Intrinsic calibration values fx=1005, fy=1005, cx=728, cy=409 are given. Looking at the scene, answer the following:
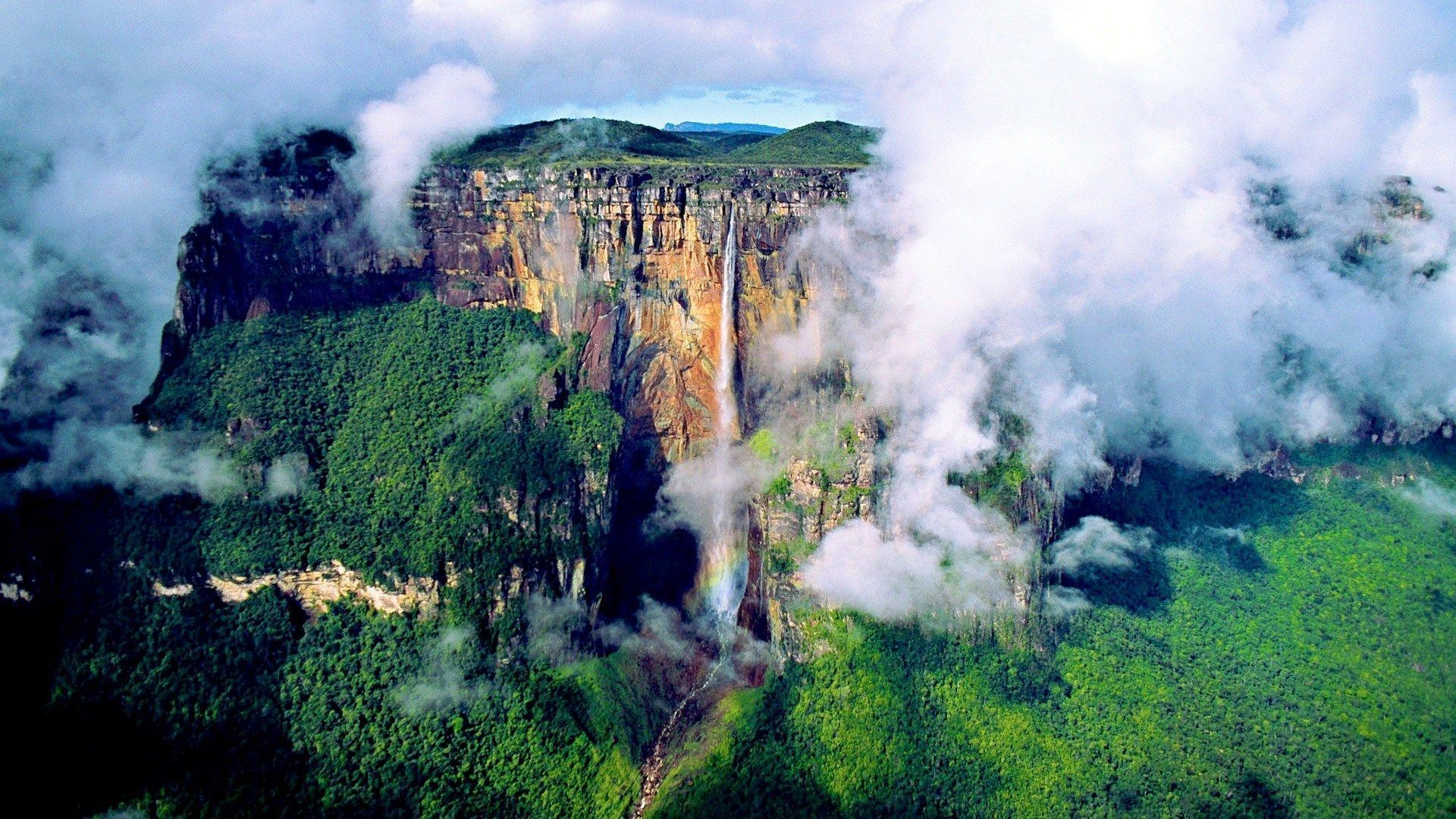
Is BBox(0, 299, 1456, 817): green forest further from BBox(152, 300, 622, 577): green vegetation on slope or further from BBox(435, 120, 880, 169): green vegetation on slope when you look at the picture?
BBox(435, 120, 880, 169): green vegetation on slope

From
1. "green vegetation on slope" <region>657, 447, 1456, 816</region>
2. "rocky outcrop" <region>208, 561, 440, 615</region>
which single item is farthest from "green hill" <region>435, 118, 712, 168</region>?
"green vegetation on slope" <region>657, 447, 1456, 816</region>

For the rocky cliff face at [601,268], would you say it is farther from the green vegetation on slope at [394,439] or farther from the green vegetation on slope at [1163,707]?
the green vegetation on slope at [1163,707]

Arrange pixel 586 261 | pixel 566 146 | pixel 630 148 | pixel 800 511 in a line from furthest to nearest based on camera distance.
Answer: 1. pixel 630 148
2. pixel 566 146
3. pixel 586 261
4. pixel 800 511

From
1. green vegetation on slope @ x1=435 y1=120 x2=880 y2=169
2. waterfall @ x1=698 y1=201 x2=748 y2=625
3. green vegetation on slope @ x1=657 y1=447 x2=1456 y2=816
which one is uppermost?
green vegetation on slope @ x1=435 y1=120 x2=880 y2=169

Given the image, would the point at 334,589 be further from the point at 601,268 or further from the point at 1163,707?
the point at 1163,707

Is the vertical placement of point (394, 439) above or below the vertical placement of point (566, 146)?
below

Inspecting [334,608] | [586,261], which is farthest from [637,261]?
[334,608]
